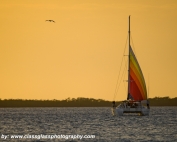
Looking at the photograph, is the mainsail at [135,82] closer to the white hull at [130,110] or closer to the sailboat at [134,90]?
the sailboat at [134,90]

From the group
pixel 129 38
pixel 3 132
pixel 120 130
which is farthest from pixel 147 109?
pixel 3 132

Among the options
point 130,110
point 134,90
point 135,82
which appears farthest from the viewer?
point 135,82

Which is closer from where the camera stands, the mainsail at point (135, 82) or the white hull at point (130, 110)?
the white hull at point (130, 110)

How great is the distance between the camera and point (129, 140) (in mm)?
70688

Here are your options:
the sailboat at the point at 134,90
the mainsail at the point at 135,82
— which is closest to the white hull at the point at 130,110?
the sailboat at the point at 134,90

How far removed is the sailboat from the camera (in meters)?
109

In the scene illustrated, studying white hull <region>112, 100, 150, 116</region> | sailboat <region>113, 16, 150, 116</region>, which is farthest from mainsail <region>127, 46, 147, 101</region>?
white hull <region>112, 100, 150, 116</region>

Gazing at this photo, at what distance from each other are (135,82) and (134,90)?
4.47ft

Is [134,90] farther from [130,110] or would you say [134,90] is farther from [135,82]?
[130,110]

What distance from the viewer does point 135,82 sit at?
11044 centimetres

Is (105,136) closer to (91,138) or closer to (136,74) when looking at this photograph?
(91,138)

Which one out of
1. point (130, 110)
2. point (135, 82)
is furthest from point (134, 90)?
point (130, 110)

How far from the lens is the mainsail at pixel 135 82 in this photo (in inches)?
4326

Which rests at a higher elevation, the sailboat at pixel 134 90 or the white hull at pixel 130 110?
the sailboat at pixel 134 90
